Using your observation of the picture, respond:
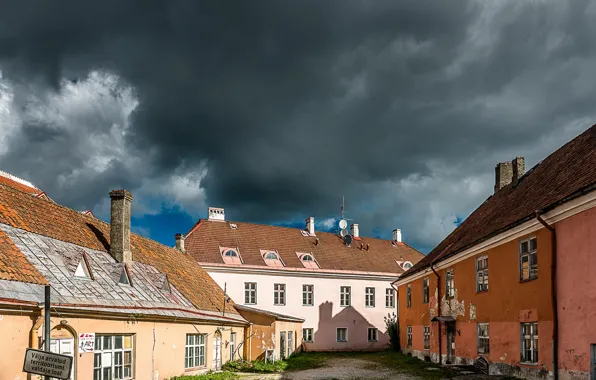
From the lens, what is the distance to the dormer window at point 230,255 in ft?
122

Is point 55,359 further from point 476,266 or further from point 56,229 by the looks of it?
point 476,266

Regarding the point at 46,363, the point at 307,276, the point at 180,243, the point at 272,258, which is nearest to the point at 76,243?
the point at 46,363

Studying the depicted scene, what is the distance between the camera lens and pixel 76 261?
16047mm

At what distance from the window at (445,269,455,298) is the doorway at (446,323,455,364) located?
124 cm

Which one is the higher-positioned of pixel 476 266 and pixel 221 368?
pixel 476 266

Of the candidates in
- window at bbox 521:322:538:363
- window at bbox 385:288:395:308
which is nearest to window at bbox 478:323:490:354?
window at bbox 521:322:538:363

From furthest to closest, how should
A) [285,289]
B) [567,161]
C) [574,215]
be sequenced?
[285,289] → [567,161] → [574,215]

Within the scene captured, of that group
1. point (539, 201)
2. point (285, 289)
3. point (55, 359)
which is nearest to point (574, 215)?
point (539, 201)

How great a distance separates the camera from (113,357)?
14562 millimetres

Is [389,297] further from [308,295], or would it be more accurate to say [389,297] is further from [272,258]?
[272,258]

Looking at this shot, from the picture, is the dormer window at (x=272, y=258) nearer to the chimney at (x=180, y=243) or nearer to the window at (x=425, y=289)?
the chimney at (x=180, y=243)

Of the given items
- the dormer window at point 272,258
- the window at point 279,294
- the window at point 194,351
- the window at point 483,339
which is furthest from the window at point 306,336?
the window at point 483,339

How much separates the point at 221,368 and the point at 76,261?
8.48m

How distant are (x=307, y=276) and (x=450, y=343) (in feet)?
54.5
